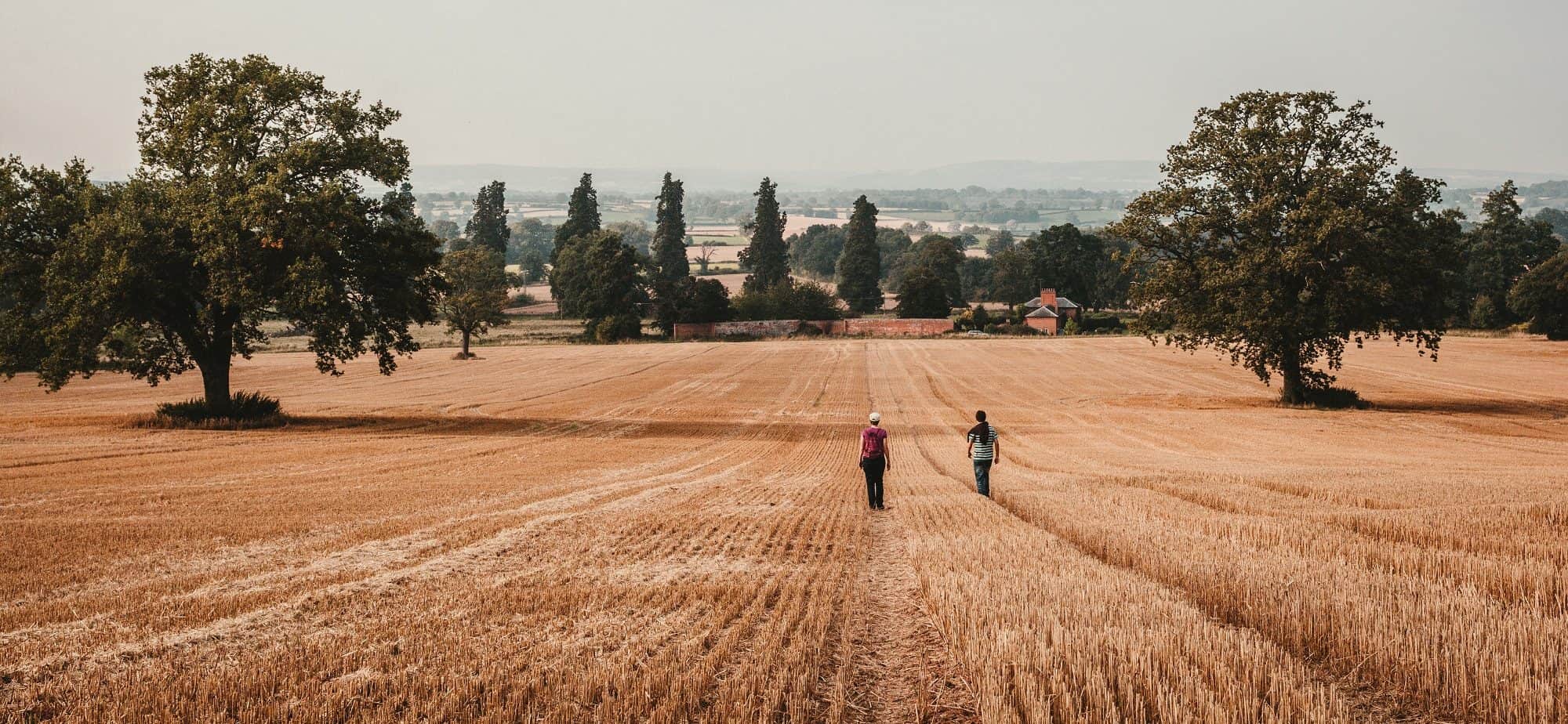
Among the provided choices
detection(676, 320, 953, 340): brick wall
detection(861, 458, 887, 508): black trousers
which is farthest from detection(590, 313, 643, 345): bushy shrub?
detection(861, 458, 887, 508): black trousers

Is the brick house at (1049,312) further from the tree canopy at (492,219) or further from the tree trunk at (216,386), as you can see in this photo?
the tree trunk at (216,386)

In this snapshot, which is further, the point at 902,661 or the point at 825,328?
the point at 825,328

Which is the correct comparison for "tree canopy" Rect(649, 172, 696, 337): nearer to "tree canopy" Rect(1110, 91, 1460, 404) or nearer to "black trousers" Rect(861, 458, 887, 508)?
"tree canopy" Rect(1110, 91, 1460, 404)

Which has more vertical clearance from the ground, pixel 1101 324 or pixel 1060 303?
pixel 1060 303

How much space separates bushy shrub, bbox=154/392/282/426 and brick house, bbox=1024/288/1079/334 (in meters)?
103

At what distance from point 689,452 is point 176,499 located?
14.8 metres

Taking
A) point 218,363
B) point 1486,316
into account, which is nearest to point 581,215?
point 1486,316

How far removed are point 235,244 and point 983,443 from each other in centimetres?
2421

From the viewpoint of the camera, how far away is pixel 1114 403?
4847cm

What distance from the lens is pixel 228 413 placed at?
33844 mm

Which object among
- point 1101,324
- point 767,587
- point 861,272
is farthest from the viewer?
point 861,272

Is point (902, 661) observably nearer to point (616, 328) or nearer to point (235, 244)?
point (235, 244)

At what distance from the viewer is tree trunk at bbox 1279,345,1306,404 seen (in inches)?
1692

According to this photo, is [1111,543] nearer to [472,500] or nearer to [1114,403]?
[472,500]
